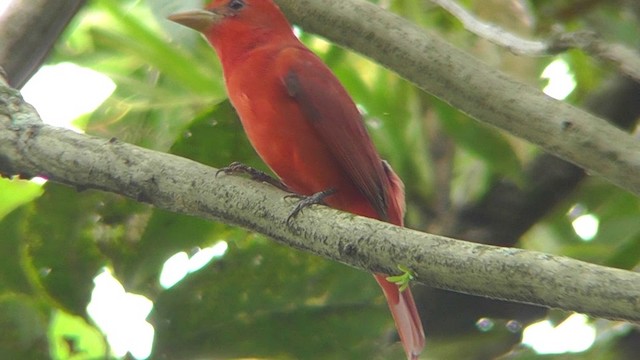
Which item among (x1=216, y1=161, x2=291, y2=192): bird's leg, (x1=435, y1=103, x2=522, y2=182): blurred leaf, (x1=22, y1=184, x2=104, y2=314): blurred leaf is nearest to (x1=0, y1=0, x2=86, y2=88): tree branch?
(x1=22, y1=184, x2=104, y2=314): blurred leaf

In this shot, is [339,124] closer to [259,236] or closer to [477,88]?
[259,236]

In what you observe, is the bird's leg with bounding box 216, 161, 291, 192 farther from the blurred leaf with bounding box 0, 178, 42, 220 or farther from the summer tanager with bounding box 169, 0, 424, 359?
the blurred leaf with bounding box 0, 178, 42, 220

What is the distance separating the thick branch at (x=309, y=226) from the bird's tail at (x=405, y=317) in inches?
25.1

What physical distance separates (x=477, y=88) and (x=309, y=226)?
54 cm

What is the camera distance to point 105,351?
2.48 meters

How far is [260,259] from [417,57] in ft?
2.06

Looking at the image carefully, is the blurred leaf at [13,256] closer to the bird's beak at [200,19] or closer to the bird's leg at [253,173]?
the bird's leg at [253,173]

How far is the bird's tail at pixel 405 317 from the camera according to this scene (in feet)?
8.31

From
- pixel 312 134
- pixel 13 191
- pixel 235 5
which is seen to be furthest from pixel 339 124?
pixel 13 191

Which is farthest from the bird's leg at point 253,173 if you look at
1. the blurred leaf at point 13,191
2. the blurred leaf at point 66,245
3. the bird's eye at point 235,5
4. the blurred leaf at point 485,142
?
the bird's eye at point 235,5

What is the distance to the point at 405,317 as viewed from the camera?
259 cm

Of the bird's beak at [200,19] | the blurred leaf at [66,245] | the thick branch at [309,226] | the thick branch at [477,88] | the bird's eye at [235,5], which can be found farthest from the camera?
the bird's eye at [235,5]

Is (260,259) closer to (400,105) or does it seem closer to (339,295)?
(339,295)

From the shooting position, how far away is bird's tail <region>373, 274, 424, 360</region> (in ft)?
8.31
